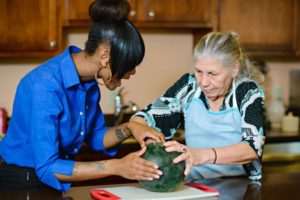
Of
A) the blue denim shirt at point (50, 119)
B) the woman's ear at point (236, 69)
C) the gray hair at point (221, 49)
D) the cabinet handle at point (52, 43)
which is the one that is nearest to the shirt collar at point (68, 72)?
the blue denim shirt at point (50, 119)

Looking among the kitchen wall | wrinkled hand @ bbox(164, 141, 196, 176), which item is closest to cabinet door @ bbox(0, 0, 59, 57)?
the kitchen wall

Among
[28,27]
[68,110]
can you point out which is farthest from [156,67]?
[68,110]

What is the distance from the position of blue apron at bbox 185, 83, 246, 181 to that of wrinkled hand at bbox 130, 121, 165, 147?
0.77 feet

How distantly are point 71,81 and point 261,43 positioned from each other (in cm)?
225

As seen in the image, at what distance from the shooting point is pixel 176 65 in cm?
408

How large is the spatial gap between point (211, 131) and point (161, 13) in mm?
1539

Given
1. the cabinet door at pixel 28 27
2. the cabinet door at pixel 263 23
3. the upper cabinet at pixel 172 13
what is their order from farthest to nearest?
1. the cabinet door at pixel 263 23
2. the upper cabinet at pixel 172 13
3. the cabinet door at pixel 28 27

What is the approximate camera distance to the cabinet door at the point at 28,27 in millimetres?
3348

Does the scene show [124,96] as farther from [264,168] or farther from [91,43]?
[91,43]

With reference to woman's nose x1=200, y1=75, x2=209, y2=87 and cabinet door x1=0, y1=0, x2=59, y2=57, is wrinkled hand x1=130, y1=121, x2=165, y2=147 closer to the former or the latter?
woman's nose x1=200, y1=75, x2=209, y2=87

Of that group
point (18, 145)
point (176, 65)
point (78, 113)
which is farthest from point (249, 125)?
point (176, 65)

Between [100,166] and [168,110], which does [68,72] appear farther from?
[168,110]

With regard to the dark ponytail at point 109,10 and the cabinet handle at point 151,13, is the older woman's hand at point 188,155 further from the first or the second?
the cabinet handle at point 151,13

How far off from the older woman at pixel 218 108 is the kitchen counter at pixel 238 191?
85mm
